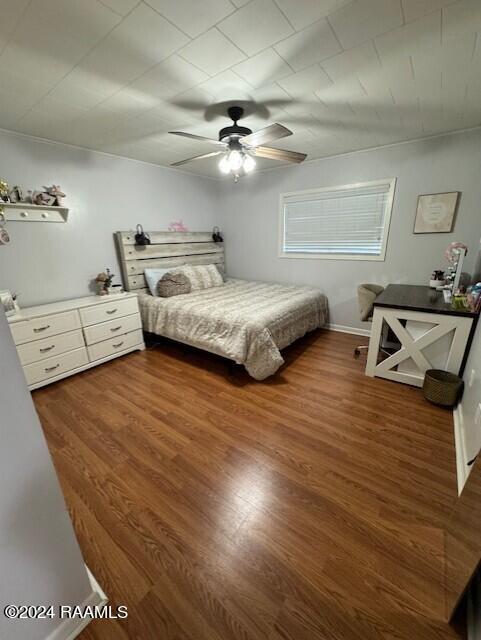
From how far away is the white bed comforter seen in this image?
2.38 metres

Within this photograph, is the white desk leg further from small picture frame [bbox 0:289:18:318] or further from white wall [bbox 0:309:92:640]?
small picture frame [bbox 0:289:18:318]

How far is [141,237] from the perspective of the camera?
327cm

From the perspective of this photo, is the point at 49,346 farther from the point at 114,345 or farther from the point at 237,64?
the point at 237,64

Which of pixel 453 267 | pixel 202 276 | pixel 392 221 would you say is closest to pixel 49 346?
pixel 202 276

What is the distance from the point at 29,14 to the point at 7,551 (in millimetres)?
2081

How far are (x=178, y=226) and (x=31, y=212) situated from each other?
6.03 ft

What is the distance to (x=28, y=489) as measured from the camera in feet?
2.41

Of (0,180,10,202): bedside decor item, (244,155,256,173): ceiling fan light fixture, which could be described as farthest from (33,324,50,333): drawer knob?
(244,155,256,173): ceiling fan light fixture

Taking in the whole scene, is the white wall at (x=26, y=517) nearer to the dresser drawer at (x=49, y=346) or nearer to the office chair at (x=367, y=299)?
the dresser drawer at (x=49, y=346)

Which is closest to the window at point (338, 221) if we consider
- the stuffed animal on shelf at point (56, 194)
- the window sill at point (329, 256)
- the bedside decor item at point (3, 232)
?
the window sill at point (329, 256)

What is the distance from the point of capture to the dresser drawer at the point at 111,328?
2.71 metres

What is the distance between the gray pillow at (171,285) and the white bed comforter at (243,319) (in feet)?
0.41

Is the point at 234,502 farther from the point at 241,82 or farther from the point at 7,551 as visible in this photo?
the point at 241,82

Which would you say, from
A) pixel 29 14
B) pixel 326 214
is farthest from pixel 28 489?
pixel 326 214
